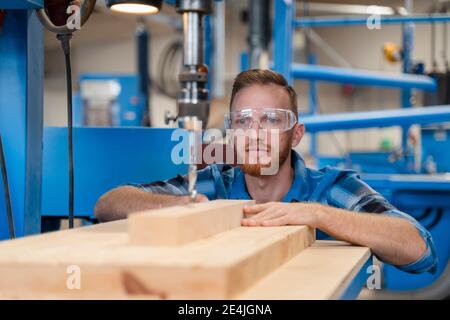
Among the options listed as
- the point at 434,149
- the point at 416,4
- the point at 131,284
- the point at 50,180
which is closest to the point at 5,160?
the point at 50,180

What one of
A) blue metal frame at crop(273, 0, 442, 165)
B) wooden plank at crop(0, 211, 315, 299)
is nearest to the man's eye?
wooden plank at crop(0, 211, 315, 299)

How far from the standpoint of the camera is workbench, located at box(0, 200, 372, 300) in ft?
2.69

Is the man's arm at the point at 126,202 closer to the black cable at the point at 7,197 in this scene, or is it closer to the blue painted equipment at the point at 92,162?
the blue painted equipment at the point at 92,162

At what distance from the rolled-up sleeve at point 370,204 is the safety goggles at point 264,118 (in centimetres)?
23

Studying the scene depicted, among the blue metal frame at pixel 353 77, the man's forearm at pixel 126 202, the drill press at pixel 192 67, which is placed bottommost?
the man's forearm at pixel 126 202

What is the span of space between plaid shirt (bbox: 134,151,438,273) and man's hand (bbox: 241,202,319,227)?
0.29 meters

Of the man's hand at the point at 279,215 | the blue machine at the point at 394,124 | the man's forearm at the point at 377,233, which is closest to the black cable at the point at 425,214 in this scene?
the blue machine at the point at 394,124

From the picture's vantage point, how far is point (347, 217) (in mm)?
1444

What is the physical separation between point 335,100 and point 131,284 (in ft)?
38.7

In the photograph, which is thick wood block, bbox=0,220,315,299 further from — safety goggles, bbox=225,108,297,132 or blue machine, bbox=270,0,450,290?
blue machine, bbox=270,0,450,290

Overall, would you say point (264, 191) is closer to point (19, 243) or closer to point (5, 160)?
point (5, 160)

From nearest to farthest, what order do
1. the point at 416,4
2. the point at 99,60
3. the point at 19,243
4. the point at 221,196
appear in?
1. the point at 19,243
2. the point at 221,196
3. the point at 416,4
4. the point at 99,60

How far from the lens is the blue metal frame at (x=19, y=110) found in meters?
1.51
